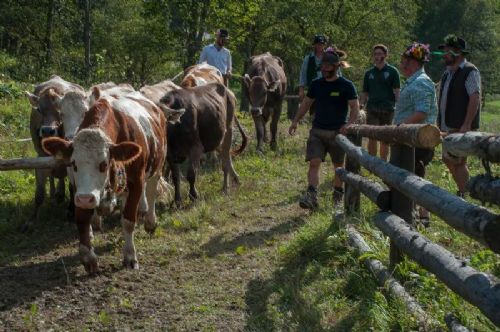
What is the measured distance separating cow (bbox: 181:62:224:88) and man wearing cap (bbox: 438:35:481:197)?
4.74 m

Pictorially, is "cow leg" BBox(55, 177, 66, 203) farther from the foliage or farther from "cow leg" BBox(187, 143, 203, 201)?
the foliage

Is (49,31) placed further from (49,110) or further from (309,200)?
(309,200)

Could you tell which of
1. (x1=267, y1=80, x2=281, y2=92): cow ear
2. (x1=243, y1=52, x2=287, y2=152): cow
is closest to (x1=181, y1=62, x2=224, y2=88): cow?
(x1=243, y1=52, x2=287, y2=152): cow

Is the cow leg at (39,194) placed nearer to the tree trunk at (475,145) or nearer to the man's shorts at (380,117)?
the man's shorts at (380,117)

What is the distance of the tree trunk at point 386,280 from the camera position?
13.3 feet

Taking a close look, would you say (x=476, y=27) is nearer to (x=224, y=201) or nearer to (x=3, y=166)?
(x=224, y=201)

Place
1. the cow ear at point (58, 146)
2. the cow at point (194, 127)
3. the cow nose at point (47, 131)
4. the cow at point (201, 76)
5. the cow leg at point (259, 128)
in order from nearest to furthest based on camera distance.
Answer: the cow ear at point (58, 146), the cow nose at point (47, 131), the cow at point (194, 127), the cow at point (201, 76), the cow leg at point (259, 128)

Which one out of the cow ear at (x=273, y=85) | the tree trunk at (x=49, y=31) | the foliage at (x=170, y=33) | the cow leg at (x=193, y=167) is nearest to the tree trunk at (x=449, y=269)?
the cow leg at (x=193, y=167)

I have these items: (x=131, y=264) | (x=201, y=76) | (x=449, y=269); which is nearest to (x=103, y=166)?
(x=131, y=264)

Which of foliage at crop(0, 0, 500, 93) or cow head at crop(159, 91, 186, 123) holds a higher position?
foliage at crop(0, 0, 500, 93)

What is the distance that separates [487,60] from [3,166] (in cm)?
5080

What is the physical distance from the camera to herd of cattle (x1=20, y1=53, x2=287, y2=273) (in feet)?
17.7

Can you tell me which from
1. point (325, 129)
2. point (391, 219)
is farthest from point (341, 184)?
point (391, 219)

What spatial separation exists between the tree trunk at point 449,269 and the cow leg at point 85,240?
2660mm
